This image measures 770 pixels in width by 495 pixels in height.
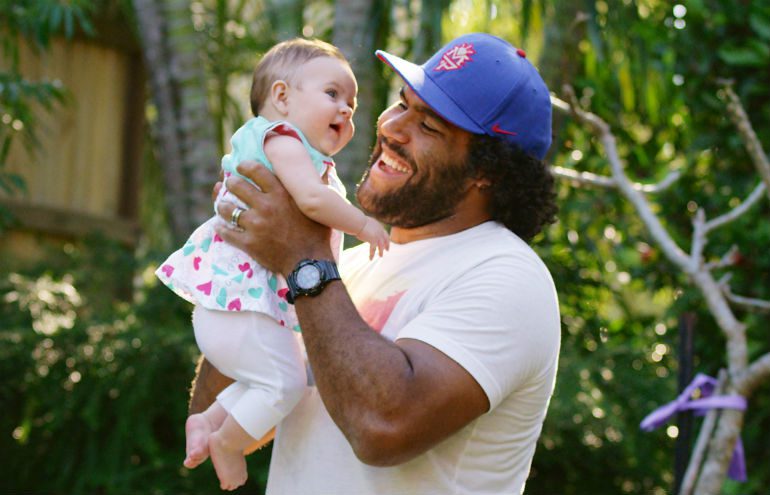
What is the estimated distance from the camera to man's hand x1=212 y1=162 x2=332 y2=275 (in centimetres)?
231

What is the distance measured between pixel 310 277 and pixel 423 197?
1.22ft

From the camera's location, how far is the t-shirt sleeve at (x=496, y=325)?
211 cm

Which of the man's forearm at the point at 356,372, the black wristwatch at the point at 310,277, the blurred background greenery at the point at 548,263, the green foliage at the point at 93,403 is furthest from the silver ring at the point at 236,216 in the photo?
the green foliage at the point at 93,403

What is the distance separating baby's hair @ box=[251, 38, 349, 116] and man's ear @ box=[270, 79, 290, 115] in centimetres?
2

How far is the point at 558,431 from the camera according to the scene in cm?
486

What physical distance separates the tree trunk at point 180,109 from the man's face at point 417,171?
335cm

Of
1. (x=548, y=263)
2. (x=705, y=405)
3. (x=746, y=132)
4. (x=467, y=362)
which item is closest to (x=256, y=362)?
(x=467, y=362)

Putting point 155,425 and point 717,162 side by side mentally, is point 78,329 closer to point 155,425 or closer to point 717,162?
point 155,425

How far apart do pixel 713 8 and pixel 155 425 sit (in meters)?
3.12

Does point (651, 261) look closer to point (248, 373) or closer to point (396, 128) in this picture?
point (396, 128)

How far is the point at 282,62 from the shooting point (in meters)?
2.53

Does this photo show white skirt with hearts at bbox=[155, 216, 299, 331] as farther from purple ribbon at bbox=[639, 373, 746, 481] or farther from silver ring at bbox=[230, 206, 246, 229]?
purple ribbon at bbox=[639, 373, 746, 481]

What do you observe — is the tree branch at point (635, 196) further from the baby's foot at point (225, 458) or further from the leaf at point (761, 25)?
the baby's foot at point (225, 458)

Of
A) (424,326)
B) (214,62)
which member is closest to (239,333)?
(424,326)
